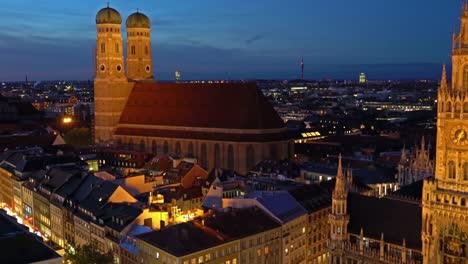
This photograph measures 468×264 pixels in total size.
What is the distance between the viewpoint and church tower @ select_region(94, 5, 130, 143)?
145625 mm

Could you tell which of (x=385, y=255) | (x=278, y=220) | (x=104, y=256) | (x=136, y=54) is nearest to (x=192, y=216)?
(x=278, y=220)

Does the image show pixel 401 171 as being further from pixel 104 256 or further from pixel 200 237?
pixel 104 256

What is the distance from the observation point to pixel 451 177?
159ft

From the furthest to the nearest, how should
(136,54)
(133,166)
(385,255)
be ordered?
(136,54)
(133,166)
(385,255)

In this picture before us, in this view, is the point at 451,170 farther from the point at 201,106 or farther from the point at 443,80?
the point at 201,106

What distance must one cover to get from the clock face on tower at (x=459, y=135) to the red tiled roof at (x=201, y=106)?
74.9 m

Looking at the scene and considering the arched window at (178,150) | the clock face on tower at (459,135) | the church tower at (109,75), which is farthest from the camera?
the church tower at (109,75)

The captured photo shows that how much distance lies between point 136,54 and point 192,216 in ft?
273

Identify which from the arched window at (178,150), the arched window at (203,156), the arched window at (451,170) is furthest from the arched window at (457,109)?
the arched window at (178,150)

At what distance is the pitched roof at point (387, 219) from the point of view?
57188 millimetres

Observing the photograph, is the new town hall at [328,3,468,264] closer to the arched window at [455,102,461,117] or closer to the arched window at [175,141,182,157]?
the arched window at [455,102,461,117]

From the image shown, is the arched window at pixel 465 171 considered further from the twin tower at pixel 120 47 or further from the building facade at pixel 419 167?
the twin tower at pixel 120 47

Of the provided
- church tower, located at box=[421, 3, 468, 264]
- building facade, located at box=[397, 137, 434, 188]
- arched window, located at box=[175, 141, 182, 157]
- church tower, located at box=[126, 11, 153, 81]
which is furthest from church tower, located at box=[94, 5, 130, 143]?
church tower, located at box=[421, 3, 468, 264]

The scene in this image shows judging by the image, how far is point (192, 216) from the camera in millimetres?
83125
